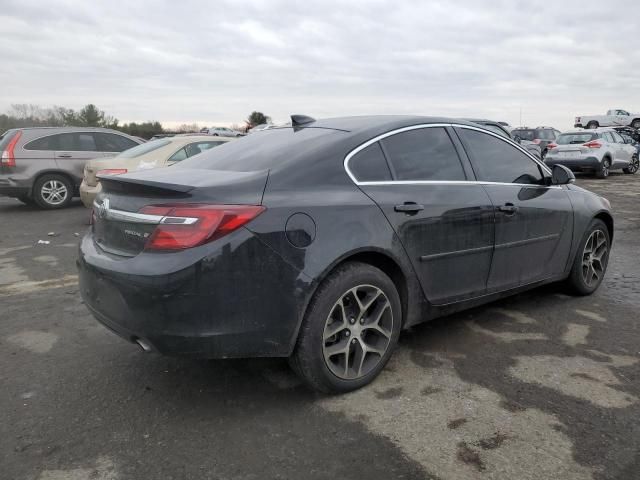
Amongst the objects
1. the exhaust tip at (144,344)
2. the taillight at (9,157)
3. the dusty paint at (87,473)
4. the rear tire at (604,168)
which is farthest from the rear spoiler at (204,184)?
the rear tire at (604,168)

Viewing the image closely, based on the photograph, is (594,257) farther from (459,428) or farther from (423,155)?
(459,428)

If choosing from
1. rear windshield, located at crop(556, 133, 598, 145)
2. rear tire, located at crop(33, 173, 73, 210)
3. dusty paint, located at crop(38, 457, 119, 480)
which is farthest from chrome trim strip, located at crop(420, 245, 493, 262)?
rear windshield, located at crop(556, 133, 598, 145)

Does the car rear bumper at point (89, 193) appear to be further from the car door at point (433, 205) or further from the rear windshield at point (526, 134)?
the rear windshield at point (526, 134)

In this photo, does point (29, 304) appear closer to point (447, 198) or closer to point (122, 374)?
point (122, 374)

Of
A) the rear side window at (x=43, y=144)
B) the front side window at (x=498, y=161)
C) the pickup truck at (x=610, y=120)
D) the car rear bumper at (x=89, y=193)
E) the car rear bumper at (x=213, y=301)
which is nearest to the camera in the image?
the car rear bumper at (x=213, y=301)

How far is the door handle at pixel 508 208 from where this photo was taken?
382 cm

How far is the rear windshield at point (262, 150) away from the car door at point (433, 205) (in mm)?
314

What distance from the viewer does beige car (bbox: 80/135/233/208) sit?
8.57 meters

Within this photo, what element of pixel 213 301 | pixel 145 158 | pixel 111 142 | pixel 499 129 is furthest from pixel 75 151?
pixel 213 301

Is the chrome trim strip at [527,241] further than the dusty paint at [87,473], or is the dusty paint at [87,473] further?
the chrome trim strip at [527,241]

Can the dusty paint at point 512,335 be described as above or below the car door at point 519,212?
below

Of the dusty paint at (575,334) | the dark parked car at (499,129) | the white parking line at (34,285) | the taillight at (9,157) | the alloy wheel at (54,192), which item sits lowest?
the white parking line at (34,285)

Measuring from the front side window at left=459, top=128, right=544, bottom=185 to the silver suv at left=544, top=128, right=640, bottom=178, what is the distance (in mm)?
13806

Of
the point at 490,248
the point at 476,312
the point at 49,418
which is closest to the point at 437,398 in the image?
the point at 490,248
